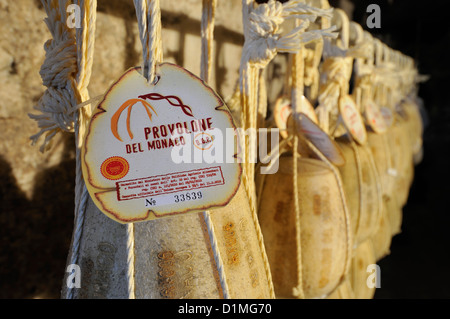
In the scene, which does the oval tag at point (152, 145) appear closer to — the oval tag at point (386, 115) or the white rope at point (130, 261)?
the white rope at point (130, 261)

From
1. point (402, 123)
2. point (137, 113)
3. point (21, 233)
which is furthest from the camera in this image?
point (402, 123)

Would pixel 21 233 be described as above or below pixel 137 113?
below

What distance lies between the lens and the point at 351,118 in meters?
0.88

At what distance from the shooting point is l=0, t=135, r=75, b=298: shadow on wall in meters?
0.52

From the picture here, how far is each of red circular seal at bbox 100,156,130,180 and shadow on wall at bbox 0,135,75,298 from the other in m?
0.25

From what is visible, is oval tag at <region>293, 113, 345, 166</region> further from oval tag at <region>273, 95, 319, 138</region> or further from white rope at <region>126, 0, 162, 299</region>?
white rope at <region>126, 0, 162, 299</region>

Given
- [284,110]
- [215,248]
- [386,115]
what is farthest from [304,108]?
[386,115]

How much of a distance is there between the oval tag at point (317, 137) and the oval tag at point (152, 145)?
345mm

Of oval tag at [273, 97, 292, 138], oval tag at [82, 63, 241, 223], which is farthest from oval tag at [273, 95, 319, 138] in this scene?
oval tag at [82, 63, 241, 223]

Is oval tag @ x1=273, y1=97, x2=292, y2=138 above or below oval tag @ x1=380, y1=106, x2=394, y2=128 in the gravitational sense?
below

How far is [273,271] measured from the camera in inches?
25.5
